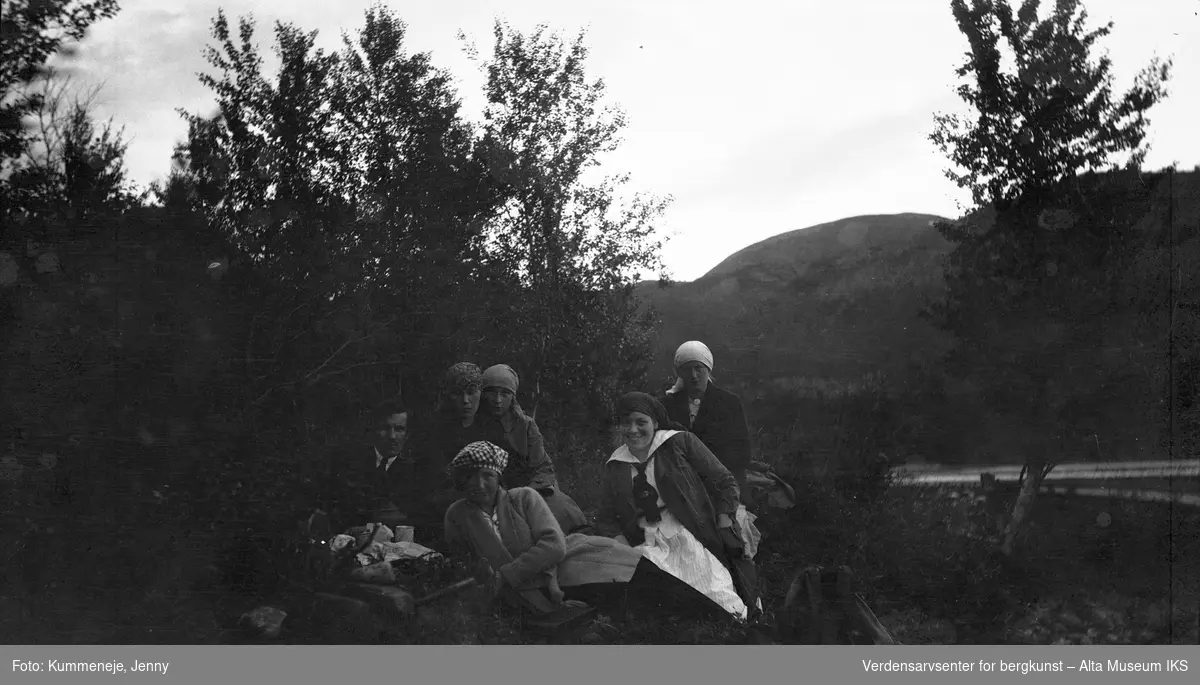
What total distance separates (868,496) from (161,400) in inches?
178

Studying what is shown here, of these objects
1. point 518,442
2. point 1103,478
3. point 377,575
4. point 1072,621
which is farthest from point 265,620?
point 1103,478

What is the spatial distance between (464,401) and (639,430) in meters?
1.16

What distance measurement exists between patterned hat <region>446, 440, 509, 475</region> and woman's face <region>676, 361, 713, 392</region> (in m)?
1.24

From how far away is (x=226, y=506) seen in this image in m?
5.17

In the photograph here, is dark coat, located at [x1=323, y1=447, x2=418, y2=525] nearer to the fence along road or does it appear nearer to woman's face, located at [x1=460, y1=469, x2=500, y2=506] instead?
woman's face, located at [x1=460, y1=469, x2=500, y2=506]

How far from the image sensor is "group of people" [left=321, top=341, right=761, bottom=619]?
4844mm

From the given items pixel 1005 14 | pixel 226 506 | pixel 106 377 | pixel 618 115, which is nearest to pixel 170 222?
pixel 106 377

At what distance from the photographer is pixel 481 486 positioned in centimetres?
496

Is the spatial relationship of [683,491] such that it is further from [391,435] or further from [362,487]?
[362,487]

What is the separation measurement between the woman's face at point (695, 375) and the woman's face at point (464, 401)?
4.43ft

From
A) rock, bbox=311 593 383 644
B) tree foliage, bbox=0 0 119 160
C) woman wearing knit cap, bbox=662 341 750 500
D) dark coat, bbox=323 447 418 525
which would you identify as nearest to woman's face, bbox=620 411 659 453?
woman wearing knit cap, bbox=662 341 750 500

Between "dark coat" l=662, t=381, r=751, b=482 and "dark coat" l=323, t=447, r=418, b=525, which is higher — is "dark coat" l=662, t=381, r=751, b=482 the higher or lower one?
the higher one
